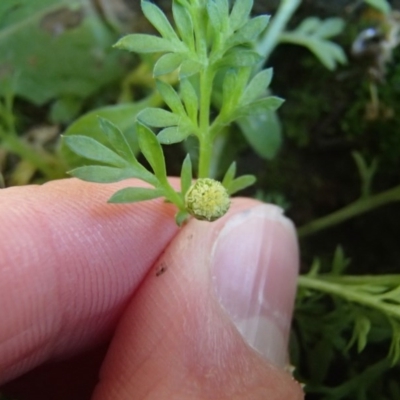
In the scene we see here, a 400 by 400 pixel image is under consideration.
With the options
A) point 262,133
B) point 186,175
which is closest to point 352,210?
point 262,133

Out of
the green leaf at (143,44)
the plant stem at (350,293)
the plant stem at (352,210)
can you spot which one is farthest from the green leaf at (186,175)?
the plant stem at (352,210)

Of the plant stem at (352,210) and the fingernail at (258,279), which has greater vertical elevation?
the fingernail at (258,279)

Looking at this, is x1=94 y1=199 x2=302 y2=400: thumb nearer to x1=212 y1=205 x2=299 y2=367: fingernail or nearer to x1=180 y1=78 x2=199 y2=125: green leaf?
x1=212 y1=205 x2=299 y2=367: fingernail

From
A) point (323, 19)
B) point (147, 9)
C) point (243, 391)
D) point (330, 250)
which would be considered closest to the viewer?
point (147, 9)

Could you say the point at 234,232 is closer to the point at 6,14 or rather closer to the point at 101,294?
the point at 101,294

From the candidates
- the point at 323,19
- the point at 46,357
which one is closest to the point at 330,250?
the point at 323,19

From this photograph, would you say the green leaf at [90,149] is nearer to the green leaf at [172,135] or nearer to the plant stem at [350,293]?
the green leaf at [172,135]

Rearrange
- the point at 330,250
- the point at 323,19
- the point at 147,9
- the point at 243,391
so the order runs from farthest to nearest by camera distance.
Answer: the point at 323,19, the point at 330,250, the point at 243,391, the point at 147,9

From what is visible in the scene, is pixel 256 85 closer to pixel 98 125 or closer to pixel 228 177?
pixel 228 177
